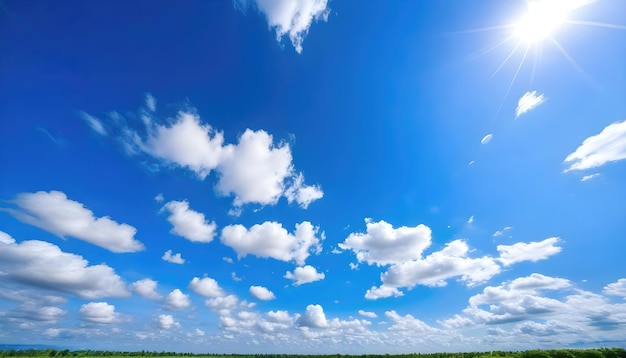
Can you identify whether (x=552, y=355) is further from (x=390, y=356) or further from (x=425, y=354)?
(x=390, y=356)

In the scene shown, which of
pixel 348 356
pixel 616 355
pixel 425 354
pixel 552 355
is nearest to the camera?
→ pixel 616 355

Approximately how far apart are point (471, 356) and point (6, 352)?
174 meters

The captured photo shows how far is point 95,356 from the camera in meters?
137

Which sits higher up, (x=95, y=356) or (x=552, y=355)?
(x=552, y=355)

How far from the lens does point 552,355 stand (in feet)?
171

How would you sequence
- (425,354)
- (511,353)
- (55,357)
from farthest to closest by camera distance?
(55,357) < (425,354) < (511,353)

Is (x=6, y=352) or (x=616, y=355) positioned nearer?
(x=616, y=355)

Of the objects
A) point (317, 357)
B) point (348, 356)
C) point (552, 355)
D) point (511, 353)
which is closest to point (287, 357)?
point (317, 357)

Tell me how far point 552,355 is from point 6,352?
184008 mm

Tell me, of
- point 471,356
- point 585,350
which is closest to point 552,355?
point 585,350

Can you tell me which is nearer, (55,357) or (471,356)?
(471,356)

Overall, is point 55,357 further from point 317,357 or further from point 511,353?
point 511,353

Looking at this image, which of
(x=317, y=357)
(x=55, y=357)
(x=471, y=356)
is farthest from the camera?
(x=317, y=357)

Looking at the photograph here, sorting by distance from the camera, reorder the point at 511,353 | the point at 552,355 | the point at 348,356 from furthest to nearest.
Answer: the point at 348,356 → the point at 511,353 → the point at 552,355
